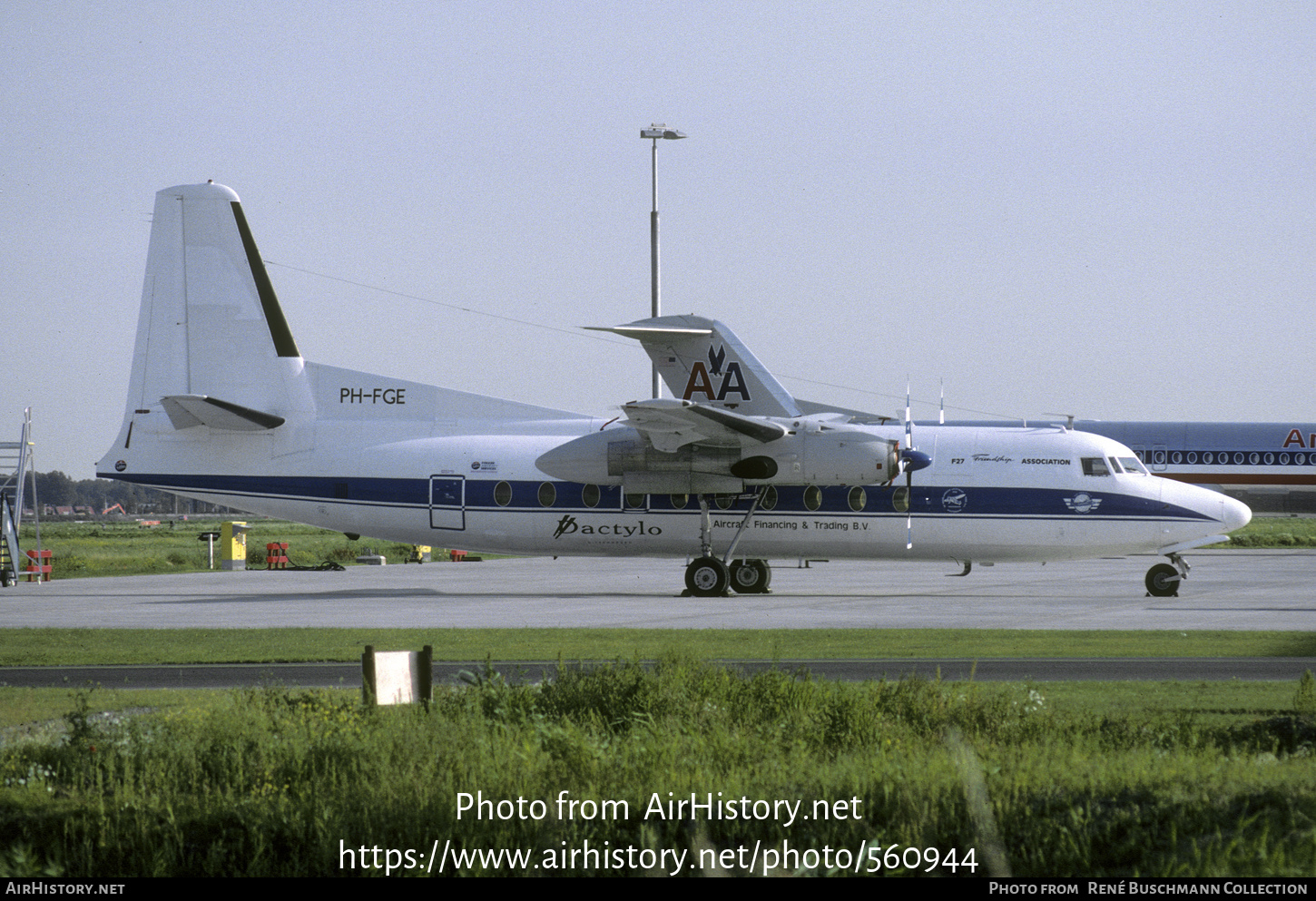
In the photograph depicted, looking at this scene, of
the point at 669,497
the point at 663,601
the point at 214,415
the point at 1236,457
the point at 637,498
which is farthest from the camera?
the point at 1236,457

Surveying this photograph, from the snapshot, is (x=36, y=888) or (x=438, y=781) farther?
(x=438, y=781)

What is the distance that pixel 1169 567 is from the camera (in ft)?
98.0

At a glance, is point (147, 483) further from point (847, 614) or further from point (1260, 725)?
point (1260, 725)

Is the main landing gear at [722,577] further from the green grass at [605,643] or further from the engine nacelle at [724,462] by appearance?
the green grass at [605,643]

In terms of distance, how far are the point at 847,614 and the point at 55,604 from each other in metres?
18.1

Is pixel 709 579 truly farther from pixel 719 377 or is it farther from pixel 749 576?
pixel 719 377

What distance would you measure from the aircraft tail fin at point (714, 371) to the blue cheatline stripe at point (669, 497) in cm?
226

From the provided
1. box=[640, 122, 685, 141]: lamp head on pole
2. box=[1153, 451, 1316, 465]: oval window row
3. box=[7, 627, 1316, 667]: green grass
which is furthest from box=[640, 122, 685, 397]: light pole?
box=[1153, 451, 1316, 465]: oval window row

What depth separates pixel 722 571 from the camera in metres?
30.8

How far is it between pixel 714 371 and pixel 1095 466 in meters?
9.29

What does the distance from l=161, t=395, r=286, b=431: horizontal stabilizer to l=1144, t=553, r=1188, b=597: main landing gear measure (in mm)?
21413

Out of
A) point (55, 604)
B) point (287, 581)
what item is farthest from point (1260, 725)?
point (287, 581)

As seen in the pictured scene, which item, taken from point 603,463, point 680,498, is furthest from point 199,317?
point 680,498

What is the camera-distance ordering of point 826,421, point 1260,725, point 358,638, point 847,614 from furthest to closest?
1. point 826,421
2. point 847,614
3. point 358,638
4. point 1260,725
